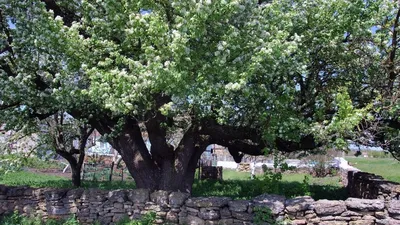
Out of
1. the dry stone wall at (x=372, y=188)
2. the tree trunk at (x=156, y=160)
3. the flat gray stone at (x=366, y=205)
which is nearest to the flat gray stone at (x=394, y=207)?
the flat gray stone at (x=366, y=205)

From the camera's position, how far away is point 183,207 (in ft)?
29.3

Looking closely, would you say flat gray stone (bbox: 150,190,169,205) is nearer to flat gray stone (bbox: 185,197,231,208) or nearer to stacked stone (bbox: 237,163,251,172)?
flat gray stone (bbox: 185,197,231,208)

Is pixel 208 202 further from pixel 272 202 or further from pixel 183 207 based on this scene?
pixel 272 202

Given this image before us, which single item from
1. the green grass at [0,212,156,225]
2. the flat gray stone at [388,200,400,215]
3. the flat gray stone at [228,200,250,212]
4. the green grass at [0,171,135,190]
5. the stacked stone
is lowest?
the green grass at [0,212,156,225]

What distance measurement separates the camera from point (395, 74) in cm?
934

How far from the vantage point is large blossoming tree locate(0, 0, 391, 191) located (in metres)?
7.03

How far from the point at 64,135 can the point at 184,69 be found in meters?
11.2

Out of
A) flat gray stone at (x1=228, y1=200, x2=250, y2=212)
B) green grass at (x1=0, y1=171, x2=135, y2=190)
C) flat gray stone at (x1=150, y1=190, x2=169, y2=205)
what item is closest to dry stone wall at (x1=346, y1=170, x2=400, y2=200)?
flat gray stone at (x1=228, y1=200, x2=250, y2=212)

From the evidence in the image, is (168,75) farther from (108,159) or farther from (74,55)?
(108,159)

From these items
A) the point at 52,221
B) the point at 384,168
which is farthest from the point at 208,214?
the point at 384,168

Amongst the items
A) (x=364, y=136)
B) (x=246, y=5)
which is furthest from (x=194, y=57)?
(x=364, y=136)

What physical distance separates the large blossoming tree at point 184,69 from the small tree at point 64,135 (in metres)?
5.02

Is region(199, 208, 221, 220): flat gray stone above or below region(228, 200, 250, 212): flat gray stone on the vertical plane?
below

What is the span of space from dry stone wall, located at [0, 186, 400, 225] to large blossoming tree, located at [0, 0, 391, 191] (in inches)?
38.8
